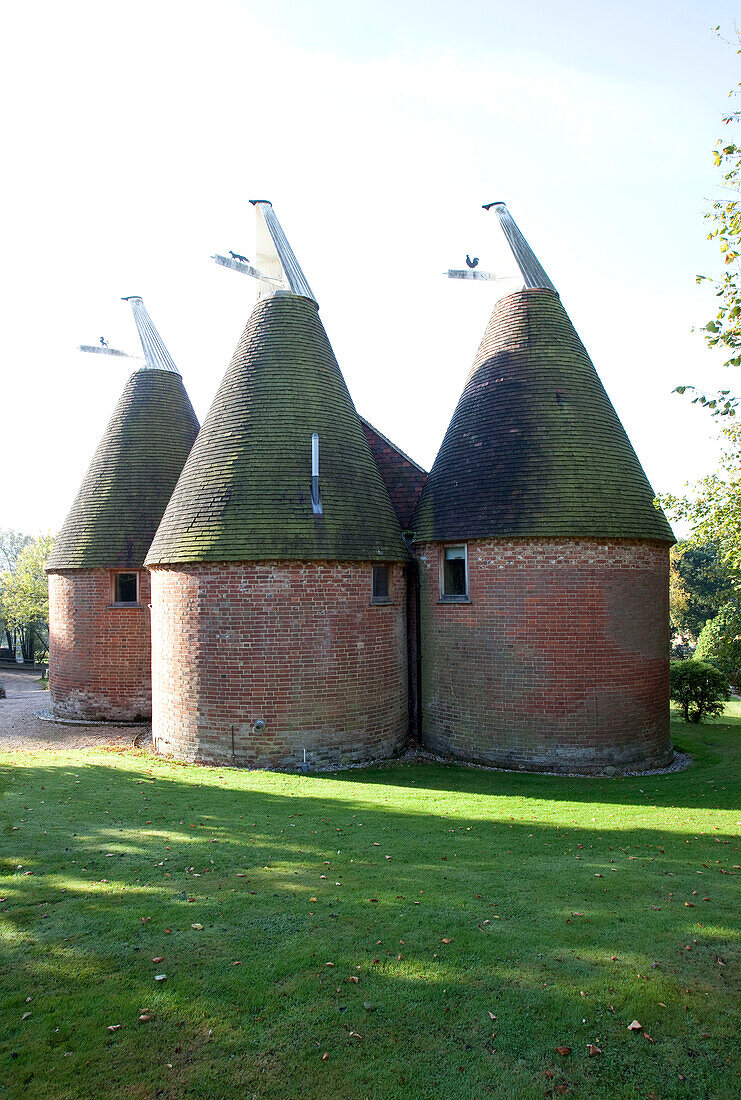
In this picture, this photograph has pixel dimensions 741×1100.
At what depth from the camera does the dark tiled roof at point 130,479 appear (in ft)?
54.3

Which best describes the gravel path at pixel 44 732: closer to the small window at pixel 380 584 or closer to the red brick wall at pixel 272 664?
the red brick wall at pixel 272 664

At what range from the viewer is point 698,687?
59.4ft

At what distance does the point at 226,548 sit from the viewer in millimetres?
11453

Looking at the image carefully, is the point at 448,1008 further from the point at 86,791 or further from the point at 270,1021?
the point at 86,791

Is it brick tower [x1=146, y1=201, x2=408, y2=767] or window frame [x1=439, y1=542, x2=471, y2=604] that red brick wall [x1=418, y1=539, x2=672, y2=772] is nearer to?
window frame [x1=439, y1=542, x2=471, y2=604]

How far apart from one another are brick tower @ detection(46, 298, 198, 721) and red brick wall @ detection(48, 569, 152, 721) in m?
0.03

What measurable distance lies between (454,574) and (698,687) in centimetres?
1012

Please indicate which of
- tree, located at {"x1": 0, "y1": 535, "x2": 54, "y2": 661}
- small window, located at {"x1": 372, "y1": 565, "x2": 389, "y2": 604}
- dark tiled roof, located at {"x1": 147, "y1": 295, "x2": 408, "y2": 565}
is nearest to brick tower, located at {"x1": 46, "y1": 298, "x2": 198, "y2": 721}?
dark tiled roof, located at {"x1": 147, "y1": 295, "x2": 408, "y2": 565}

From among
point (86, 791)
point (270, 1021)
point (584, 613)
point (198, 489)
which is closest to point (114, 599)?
point (198, 489)

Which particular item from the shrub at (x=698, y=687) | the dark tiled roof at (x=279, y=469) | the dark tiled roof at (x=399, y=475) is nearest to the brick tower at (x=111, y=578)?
the dark tiled roof at (x=279, y=469)

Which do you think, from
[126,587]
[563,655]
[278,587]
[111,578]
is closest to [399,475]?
[278,587]

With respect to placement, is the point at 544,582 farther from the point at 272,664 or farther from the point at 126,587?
the point at 126,587

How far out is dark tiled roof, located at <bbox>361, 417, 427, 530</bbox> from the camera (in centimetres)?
1598

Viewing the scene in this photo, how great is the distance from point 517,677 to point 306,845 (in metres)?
6.31
